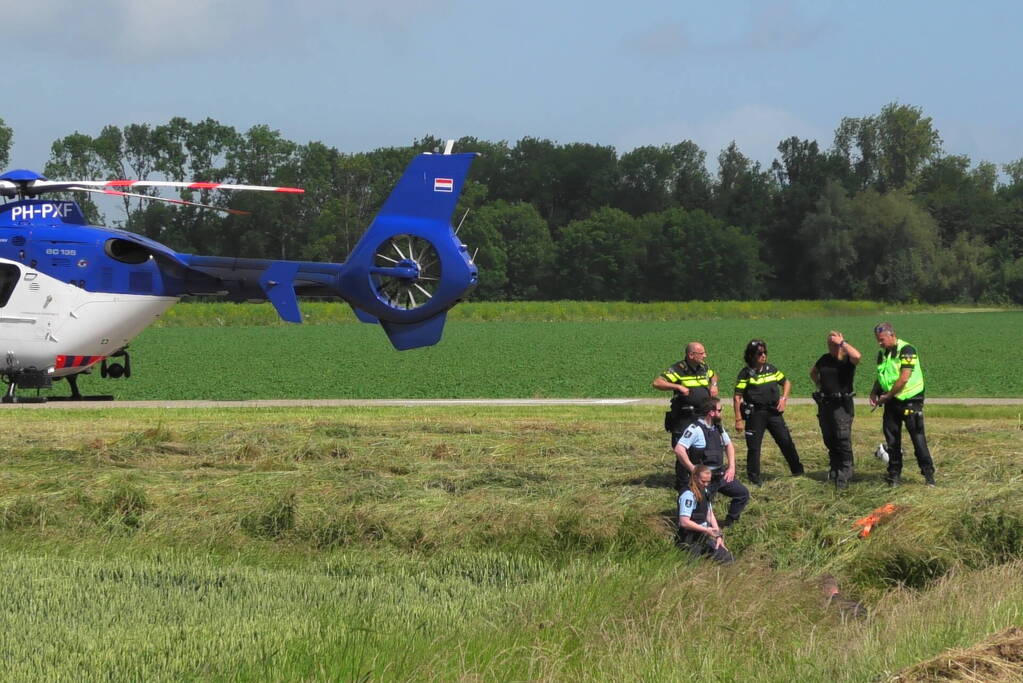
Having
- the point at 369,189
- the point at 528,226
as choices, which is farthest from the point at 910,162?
the point at 369,189

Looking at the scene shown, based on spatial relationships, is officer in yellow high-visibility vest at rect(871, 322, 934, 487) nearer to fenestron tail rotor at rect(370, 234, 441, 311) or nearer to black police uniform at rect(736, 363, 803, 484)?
black police uniform at rect(736, 363, 803, 484)

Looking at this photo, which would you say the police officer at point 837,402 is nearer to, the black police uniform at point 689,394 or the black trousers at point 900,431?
the black trousers at point 900,431

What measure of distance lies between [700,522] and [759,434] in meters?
2.82

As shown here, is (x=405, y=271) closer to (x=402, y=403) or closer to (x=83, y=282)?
(x=83, y=282)

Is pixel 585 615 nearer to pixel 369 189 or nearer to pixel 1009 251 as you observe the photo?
pixel 369 189

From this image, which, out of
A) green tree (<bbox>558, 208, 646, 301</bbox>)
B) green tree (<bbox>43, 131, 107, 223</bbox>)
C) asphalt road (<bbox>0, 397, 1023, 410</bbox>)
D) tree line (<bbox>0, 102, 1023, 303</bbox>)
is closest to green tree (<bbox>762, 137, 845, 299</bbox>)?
tree line (<bbox>0, 102, 1023, 303</bbox>)

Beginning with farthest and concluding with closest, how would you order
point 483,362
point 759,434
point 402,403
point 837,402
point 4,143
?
1. point 4,143
2. point 483,362
3. point 402,403
4. point 837,402
5. point 759,434

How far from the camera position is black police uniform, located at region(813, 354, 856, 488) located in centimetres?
1313

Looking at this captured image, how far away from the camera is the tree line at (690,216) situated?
205ft

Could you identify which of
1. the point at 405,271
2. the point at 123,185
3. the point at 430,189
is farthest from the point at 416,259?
the point at 123,185

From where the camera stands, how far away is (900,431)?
1315 centimetres

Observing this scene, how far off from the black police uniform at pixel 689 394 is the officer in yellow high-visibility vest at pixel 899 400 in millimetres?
1891

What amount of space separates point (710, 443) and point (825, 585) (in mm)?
1507

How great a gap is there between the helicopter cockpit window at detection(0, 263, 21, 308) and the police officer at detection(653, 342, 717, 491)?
10589 mm
